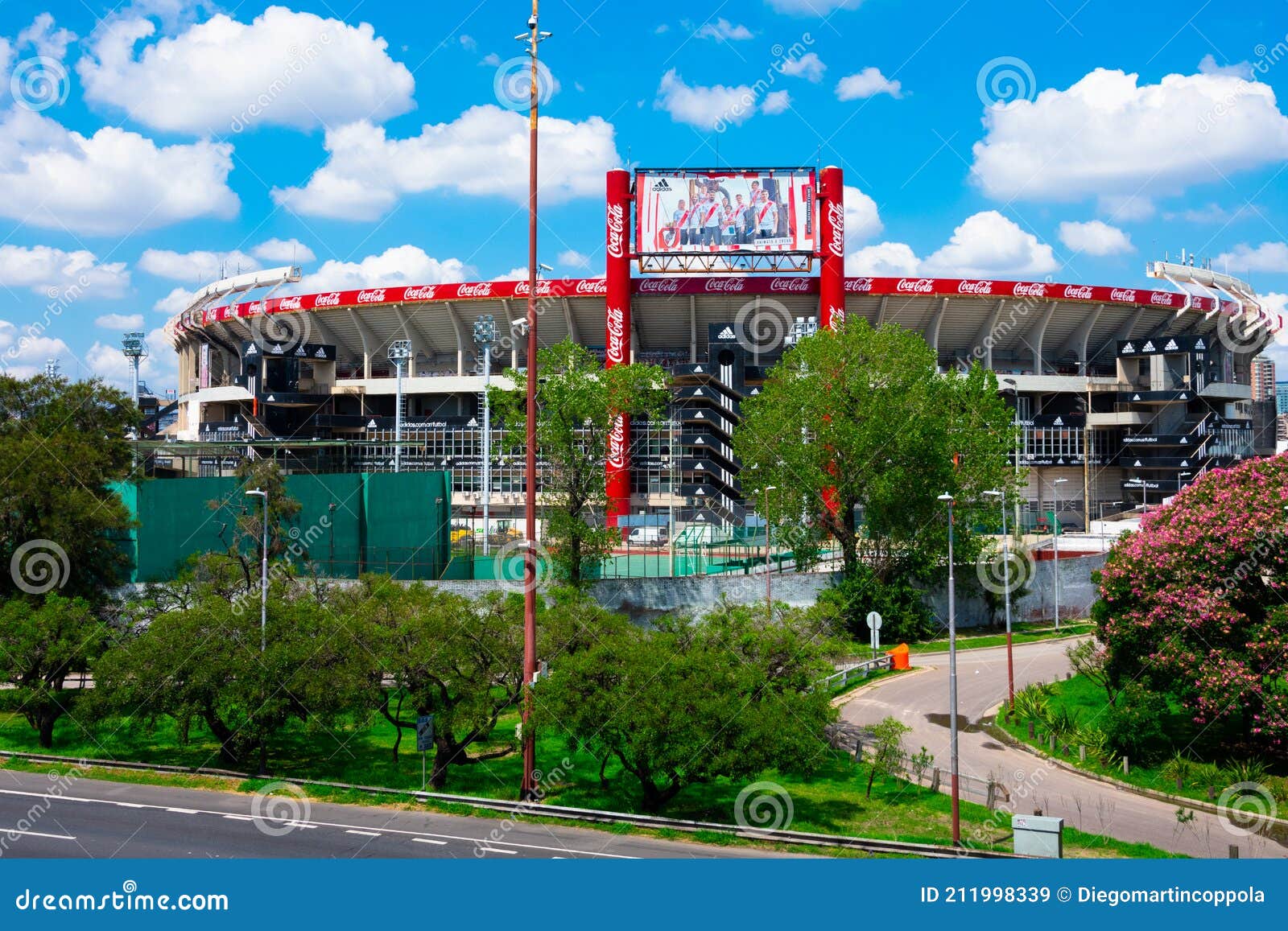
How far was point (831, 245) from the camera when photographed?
72.8 meters

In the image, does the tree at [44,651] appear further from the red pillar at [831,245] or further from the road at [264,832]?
the red pillar at [831,245]

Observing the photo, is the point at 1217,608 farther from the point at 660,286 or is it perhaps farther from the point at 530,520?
the point at 660,286

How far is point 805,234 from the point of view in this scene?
71625 mm

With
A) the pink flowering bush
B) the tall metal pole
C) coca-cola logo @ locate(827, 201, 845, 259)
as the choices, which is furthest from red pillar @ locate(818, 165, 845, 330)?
the tall metal pole

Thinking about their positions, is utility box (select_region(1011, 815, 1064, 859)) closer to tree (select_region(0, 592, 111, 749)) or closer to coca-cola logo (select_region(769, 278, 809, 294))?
→ tree (select_region(0, 592, 111, 749))

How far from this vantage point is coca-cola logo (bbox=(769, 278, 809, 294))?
74.9 metres

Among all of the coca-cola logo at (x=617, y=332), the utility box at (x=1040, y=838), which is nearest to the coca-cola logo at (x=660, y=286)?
the coca-cola logo at (x=617, y=332)

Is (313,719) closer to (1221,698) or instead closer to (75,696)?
(75,696)

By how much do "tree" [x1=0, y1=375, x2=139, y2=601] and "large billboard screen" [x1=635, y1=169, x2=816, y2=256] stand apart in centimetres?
4282

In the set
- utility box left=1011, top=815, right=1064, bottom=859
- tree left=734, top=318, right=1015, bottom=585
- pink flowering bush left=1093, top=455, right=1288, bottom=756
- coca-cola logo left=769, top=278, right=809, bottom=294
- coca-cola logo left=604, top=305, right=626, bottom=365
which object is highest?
coca-cola logo left=769, top=278, right=809, bottom=294

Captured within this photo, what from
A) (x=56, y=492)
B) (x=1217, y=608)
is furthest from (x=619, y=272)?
(x=1217, y=608)

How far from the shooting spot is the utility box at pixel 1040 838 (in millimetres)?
17500

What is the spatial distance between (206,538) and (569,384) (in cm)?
A: 1791

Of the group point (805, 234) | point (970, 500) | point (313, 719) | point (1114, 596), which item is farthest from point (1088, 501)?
point (313, 719)
